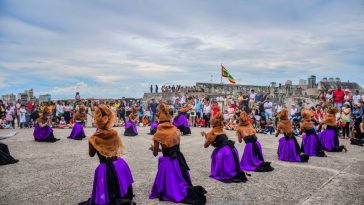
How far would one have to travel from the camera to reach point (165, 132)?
5.74 metres

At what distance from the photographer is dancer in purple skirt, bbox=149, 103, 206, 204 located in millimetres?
5371

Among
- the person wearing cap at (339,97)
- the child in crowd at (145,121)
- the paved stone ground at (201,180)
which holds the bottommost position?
the paved stone ground at (201,180)

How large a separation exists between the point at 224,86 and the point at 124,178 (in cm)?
2793

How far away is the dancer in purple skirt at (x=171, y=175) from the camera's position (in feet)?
17.6

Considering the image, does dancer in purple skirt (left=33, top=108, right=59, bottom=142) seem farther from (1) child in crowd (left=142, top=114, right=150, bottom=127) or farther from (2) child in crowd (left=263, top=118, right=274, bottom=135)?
(2) child in crowd (left=263, top=118, right=274, bottom=135)

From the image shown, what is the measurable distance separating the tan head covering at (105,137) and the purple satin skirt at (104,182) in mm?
212

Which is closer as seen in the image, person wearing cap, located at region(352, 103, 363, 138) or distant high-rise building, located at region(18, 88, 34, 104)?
person wearing cap, located at region(352, 103, 363, 138)

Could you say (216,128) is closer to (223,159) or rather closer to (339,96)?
(223,159)

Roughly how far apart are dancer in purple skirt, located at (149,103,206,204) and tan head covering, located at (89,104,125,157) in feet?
3.12

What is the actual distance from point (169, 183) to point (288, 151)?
4995mm

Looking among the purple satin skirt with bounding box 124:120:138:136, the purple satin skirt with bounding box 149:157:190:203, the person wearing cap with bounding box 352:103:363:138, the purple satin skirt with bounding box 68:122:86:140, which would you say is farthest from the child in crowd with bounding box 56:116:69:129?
the person wearing cap with bounding box 352:103:363:138

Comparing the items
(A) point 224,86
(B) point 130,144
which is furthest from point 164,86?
(B) point 130,144

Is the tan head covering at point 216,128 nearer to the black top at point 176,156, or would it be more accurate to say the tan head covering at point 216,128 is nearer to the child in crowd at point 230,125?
the black top at point 176,156

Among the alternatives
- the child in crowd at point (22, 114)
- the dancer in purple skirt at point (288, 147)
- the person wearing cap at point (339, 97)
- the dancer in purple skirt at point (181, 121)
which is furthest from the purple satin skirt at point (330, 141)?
the child in crowd at point (22, 114)
